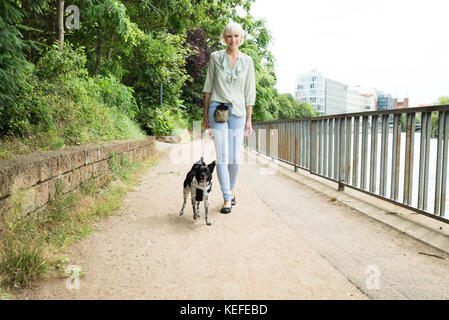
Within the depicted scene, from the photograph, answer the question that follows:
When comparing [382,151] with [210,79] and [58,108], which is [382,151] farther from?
[58,108]

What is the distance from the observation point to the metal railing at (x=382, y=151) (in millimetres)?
3639

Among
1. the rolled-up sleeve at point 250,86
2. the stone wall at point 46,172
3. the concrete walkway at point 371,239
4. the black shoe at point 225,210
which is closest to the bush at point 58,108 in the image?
the stone wall at point 46,172

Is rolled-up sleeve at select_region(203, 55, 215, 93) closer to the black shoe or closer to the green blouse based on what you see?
the green blouse

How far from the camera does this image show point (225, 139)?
433 cm

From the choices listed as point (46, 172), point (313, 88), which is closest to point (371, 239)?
point (46, 172)

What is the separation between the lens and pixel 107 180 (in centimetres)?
551

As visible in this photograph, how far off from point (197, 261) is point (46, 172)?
178 centimetres

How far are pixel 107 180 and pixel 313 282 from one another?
3.85 m

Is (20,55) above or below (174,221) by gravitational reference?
above

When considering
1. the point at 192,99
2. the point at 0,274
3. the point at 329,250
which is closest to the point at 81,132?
the point at 0,274

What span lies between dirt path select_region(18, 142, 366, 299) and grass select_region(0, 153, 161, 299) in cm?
10

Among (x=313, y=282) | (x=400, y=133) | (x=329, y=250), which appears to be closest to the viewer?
(x=313, y=282)

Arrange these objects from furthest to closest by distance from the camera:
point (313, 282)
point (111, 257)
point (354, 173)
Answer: point (354, 173) < point (111, 257) < point (313, 282)
